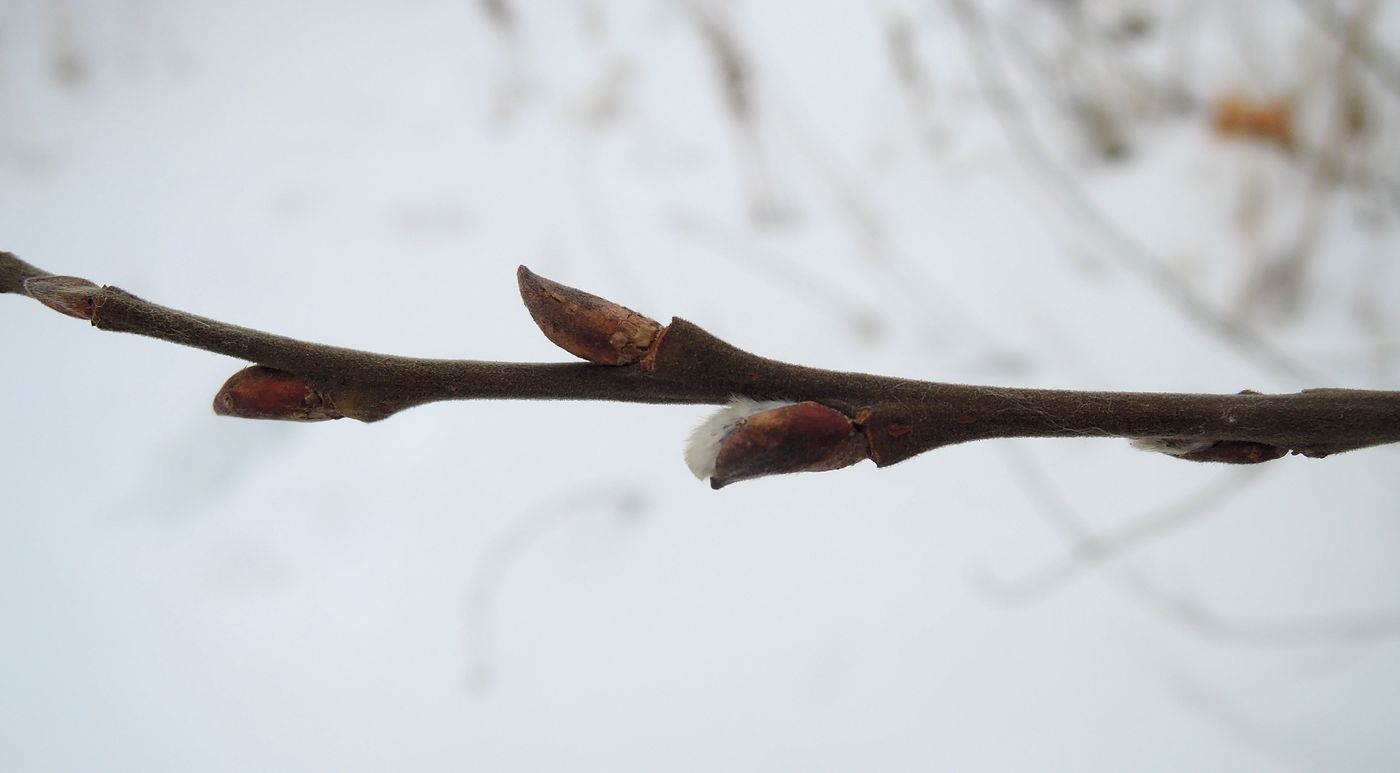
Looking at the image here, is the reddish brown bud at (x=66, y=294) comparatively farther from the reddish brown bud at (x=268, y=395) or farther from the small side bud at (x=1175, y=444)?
the small side bud at (x=1175, y=444)

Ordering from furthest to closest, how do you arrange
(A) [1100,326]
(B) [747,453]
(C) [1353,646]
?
(A) [1100,326] < (C) [1353,646] < (B) [747,453]

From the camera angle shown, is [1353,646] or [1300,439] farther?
[1353,646]

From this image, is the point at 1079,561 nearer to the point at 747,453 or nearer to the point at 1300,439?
the point at 1300,439

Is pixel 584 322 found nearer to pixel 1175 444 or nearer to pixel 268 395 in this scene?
pixel 268 395

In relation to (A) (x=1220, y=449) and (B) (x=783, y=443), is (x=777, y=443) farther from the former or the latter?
(A) (x=1220, y=449)

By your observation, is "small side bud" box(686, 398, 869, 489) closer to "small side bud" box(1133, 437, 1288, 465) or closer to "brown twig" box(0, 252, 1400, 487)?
"brown twig" box(0, 252, 1400, 487)

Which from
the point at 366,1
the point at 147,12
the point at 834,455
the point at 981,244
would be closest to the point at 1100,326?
the point at 981,244

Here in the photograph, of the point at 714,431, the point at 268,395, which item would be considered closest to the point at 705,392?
the point at 714,431
